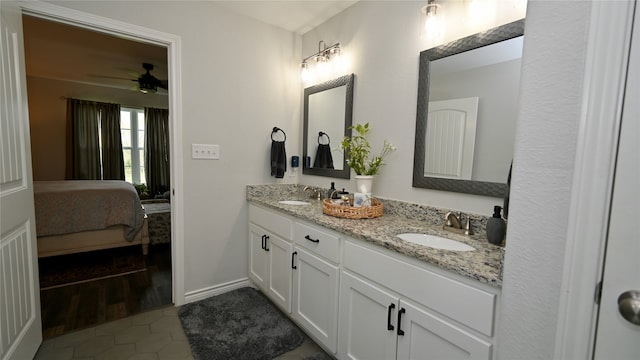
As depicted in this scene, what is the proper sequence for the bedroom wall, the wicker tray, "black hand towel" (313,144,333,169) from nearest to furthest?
the wicker tray → "black hand towel" (313,144,333,169) → the bedroom wall

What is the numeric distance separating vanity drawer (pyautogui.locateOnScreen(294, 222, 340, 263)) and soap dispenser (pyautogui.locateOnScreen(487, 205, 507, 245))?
2.32 ft

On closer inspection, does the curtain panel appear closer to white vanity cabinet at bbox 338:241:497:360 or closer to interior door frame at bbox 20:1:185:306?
interior door frame at bbox 20:1:185:306

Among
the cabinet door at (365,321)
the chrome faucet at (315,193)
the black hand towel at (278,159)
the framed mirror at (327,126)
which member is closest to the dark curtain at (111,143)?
the black hand towel at (278,159)

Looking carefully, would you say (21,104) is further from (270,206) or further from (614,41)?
(614,41)

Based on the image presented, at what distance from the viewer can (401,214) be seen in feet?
5.72

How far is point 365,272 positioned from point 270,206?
3.18 ft

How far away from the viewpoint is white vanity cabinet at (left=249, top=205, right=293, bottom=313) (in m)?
1.88

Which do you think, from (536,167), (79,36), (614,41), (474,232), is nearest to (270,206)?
(474,232)

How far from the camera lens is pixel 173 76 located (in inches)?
79.7

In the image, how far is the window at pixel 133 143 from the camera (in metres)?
5.69

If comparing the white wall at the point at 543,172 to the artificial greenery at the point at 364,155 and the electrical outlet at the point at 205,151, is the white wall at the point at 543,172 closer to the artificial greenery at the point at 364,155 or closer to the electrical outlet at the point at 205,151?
the artificial greenery at the point at 364,155

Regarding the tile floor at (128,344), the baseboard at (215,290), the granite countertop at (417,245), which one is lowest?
the tile floor at (128,344)

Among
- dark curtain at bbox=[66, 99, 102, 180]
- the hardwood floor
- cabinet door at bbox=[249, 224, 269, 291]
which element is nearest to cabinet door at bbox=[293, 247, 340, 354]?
cabinet door at bbox=[249, 224, 269, 291]

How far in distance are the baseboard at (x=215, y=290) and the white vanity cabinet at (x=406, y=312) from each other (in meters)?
1.27
